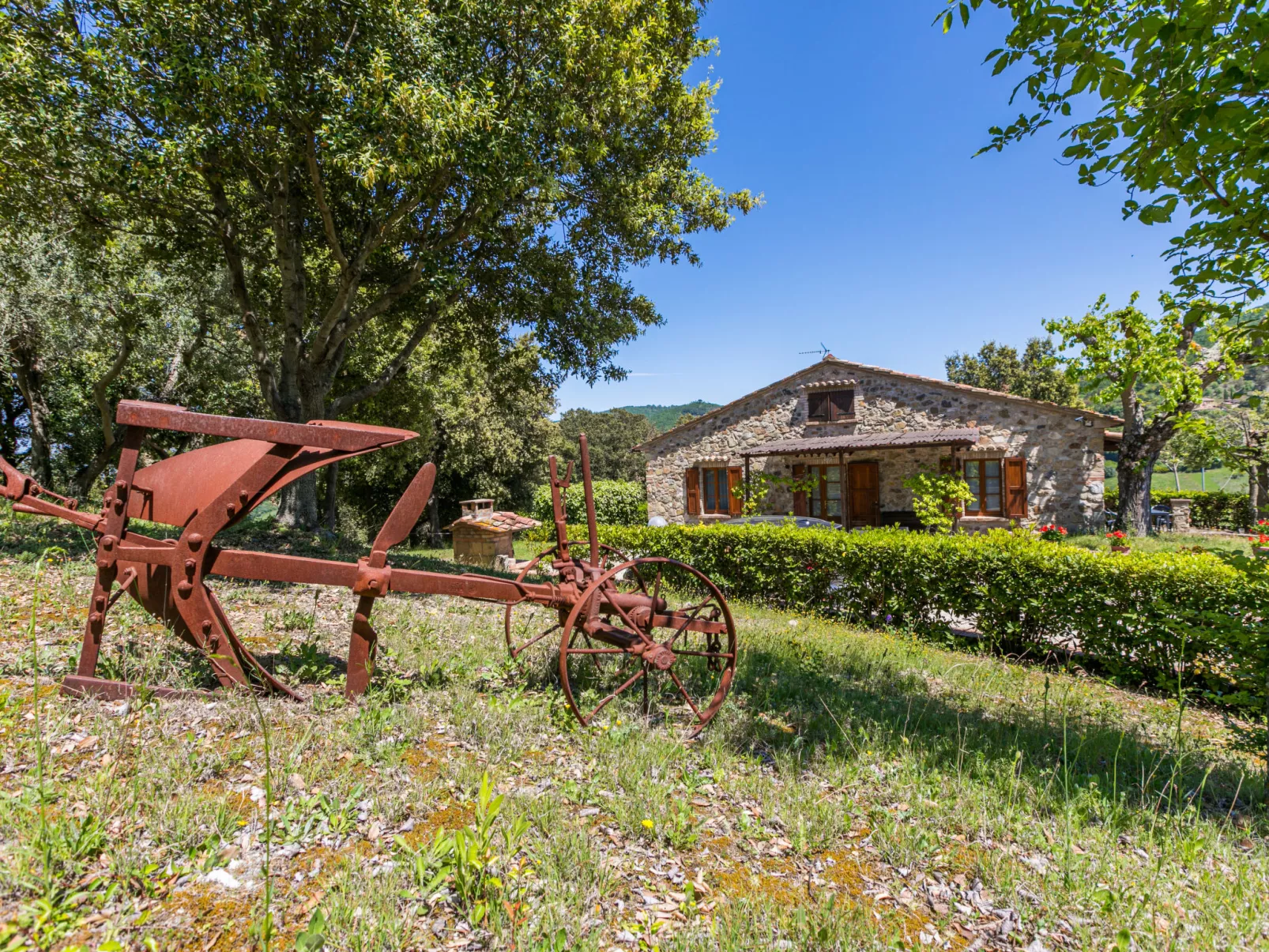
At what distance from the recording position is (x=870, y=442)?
17.5 metres

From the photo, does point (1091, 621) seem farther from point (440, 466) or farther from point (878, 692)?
point (440, 466)

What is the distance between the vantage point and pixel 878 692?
17.2 ft

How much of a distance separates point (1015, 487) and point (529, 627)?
16.3 meters

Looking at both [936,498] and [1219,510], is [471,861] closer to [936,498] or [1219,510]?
[936,498]

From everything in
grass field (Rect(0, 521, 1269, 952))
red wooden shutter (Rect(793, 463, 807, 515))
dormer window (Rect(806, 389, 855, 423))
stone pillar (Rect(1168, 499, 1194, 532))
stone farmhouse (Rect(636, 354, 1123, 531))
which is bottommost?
grass field (Rect(0, 521, 1269, 952))

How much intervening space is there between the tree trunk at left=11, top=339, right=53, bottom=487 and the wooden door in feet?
75.6

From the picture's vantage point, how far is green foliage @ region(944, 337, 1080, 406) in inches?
1496

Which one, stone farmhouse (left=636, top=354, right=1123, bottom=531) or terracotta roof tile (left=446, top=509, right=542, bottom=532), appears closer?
terracotta roof tile (left=446, top=509, right=542, bottom=532)

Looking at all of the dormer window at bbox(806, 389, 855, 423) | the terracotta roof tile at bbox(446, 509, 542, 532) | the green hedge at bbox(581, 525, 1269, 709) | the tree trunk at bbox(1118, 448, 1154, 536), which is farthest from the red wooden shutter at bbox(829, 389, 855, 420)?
the terracotta roof tile at bbox(446, 509, 542, 532)

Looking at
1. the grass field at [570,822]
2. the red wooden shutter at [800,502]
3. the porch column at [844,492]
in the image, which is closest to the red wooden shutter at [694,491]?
the red wooden shutter at [800,502]

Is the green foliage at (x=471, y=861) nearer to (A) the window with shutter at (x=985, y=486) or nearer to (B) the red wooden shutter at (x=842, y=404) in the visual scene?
(A) the window with shutter at (x=985, y=486)

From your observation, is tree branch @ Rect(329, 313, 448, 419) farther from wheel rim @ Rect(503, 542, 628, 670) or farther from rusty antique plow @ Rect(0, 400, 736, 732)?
rusty antique plow @ Rect(0, 400, 736, 732)

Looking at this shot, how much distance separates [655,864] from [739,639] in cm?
416

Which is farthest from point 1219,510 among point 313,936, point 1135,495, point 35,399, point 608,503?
point 35,399
